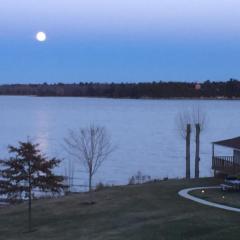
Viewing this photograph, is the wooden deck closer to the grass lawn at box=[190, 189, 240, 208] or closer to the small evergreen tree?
the grass lawn at box=[190, 189, 240, 208]

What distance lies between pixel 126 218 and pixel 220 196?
20.1 ft

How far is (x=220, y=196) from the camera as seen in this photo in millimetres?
32469

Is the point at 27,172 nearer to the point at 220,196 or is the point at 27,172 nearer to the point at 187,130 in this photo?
the point at 220,196

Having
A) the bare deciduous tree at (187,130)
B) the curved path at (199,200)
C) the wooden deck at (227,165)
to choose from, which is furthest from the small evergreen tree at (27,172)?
the bare deciduous tree at (187,130)

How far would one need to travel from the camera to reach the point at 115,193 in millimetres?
36156

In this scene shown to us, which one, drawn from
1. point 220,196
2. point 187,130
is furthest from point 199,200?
point 187,130

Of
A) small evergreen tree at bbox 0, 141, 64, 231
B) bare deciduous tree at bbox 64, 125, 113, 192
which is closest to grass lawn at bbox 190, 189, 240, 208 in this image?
bare deciduous tree at bbox 64, 125, 113, 192

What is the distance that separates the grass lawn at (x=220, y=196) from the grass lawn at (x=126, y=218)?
1228 mm

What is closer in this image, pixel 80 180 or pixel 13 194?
pixel 13 194

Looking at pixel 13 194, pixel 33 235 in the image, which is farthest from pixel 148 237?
pixel 13 194

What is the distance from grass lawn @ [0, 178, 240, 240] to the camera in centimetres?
2494

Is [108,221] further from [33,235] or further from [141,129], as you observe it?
[141,129]

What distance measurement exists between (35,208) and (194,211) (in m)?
9.56

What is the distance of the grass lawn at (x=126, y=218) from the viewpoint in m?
24.9
